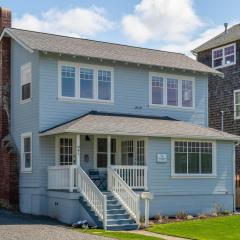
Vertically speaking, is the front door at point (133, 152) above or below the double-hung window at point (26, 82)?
below

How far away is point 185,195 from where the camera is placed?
24172 millimetres

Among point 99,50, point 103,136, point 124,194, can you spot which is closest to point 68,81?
point 99,50

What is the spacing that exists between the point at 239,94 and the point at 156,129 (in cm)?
1150

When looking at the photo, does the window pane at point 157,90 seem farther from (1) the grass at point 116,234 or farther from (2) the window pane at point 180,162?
(1) the grass at point 116,234

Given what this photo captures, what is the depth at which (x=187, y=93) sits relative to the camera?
91.9 feet

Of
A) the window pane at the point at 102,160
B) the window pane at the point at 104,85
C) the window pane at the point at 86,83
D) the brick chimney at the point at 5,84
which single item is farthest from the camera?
the brick chimney at the point at 5,84

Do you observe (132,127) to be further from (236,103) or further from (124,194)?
(236,103)

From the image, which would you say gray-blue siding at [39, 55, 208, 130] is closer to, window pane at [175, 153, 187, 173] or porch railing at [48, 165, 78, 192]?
porch railing at [48, 165, 78, 192]

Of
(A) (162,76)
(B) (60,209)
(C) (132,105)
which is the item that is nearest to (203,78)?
(A) (162,76)

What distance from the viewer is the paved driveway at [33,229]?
55.0 feet

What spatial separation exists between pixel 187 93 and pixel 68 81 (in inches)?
264

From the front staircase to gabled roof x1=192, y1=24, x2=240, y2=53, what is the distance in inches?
642

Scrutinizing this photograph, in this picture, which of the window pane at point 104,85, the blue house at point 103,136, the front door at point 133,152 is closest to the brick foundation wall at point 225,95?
the blue house at point 103,136

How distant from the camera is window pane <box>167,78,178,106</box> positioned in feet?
89.7
